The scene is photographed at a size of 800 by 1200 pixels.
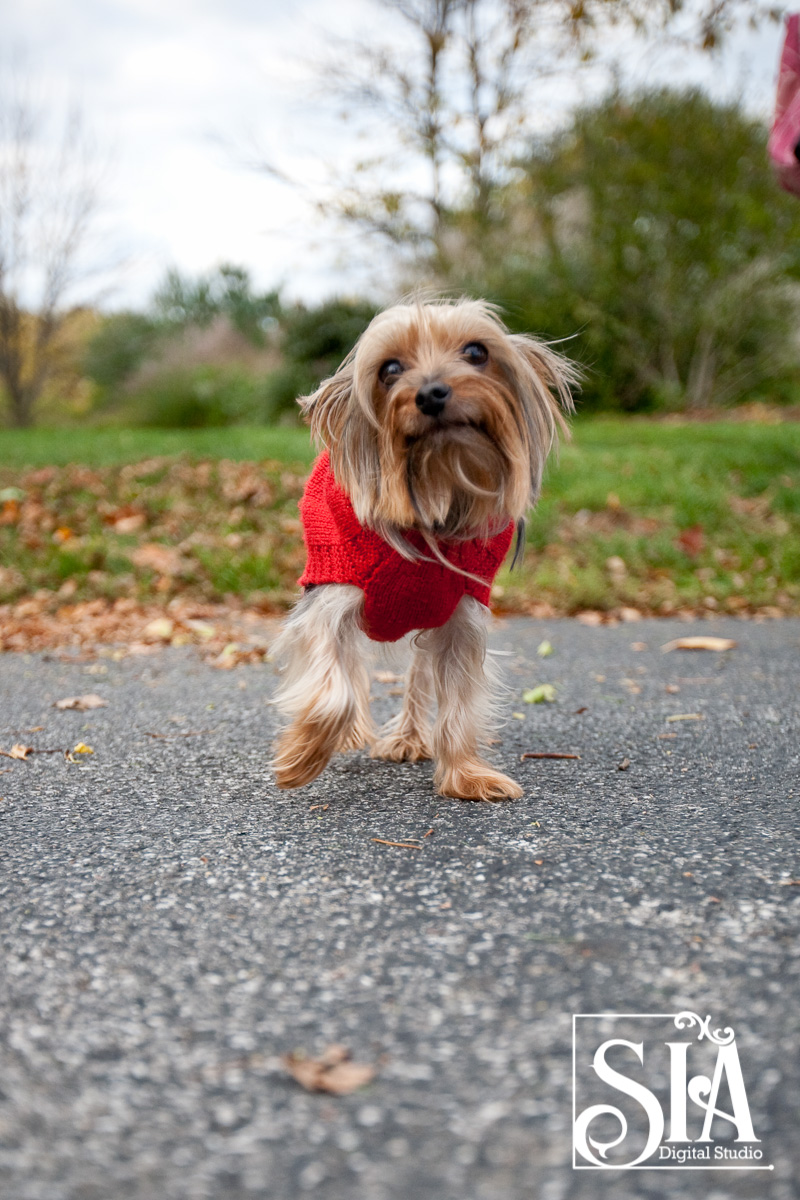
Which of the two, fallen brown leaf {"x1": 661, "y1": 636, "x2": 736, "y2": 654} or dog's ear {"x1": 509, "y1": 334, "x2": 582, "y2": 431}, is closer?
dog's ear {"x1": 509, "y1": 334, "x2": 582, "y2": 431}

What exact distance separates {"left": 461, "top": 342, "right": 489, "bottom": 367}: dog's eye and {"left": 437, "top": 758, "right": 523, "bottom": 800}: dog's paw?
1.28m

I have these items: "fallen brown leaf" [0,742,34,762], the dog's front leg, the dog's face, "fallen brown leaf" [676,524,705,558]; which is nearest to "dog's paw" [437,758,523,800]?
the dog's front leg

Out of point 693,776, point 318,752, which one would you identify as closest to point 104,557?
point 318,752

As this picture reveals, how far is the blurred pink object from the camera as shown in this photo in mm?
4105

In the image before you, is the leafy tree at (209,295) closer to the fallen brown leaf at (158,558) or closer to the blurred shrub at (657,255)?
the blurred shrub at (657,255)

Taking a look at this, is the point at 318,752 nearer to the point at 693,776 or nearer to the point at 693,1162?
the point at 693,776

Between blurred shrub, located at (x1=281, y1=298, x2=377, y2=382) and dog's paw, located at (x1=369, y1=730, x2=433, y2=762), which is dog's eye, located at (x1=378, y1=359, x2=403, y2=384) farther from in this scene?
blurred shrub, located at (x1=281, y1=298, x2=377, y2=382)

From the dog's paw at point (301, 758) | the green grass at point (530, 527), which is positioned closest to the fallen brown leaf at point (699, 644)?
the green grass at point (530, 527)

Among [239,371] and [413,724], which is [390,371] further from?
[239,371]

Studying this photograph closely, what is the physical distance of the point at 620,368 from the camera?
16.0m

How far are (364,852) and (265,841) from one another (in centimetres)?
30

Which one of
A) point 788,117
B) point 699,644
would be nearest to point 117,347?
point 699,644

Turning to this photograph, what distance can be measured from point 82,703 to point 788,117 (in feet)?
12.8

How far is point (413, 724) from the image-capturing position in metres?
3.95
